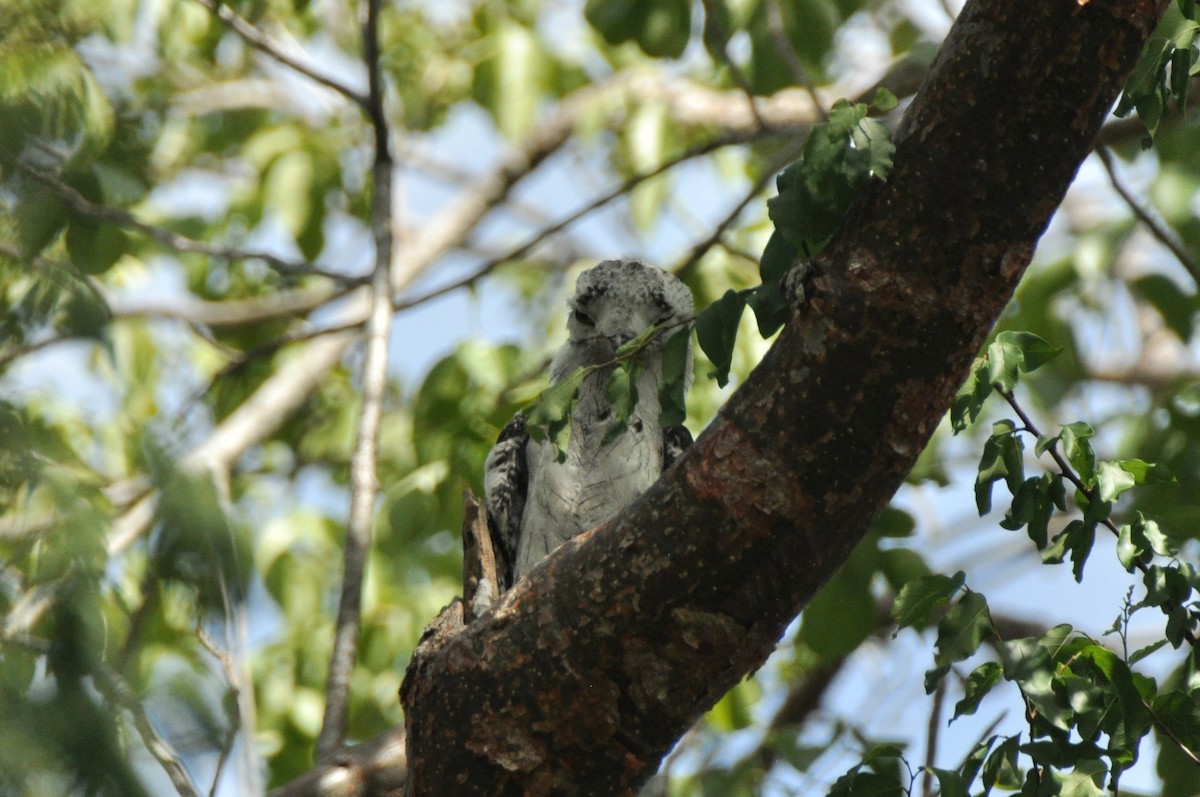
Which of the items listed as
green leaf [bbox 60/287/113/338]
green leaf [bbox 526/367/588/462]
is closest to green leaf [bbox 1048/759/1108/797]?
green leaf [bbox 526/367/588/462]

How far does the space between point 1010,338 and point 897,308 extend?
0.96 ft

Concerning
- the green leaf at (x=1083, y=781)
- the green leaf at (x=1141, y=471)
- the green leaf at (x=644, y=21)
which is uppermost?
the green leaf at (x=644, y=21)

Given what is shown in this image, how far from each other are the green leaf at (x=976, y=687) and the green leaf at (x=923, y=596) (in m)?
0.15

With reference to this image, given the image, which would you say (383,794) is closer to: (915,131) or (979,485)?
(979,485)

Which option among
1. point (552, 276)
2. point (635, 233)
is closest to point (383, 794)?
point (635, 233)

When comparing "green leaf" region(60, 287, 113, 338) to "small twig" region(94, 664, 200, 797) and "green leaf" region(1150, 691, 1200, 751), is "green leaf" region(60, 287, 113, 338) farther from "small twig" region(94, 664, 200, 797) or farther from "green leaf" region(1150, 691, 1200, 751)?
"green leaf" region(1150, 691, 1200, 751)

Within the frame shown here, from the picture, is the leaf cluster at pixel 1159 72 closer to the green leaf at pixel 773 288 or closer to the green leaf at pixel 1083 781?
the green leaf at pixel 773 288

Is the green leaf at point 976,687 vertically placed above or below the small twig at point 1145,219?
below

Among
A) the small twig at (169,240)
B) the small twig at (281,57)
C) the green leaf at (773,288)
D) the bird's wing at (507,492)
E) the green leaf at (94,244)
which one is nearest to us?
the green leaf at (773,288)

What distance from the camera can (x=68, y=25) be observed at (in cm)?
218

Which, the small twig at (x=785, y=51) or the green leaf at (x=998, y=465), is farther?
the small twig at (x=785, y=51)

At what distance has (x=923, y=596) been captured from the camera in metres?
2.60

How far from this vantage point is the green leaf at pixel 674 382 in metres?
2.63

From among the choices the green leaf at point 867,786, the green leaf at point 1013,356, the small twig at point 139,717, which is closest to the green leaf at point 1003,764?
the green leaf at point 867,786
